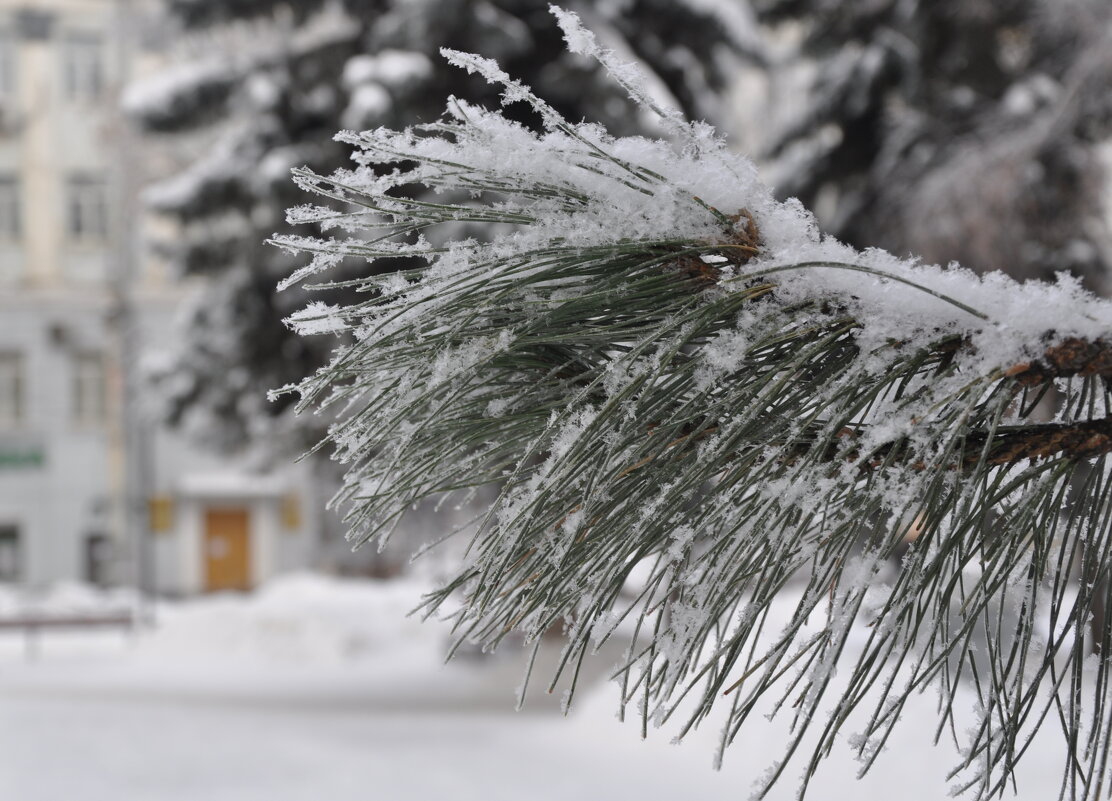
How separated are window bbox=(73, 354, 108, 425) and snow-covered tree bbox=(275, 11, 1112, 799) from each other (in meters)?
25.1

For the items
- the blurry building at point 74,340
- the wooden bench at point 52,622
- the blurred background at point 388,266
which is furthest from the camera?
the blurry building at point 74,340

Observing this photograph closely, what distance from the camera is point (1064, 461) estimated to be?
4.02 feet

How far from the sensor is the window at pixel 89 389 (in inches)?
A: 977

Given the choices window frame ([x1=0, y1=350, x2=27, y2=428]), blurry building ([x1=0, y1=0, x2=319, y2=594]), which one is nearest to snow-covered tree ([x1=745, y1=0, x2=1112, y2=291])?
blurry building ([x1=0, y1=0, x2=319, y2=594])

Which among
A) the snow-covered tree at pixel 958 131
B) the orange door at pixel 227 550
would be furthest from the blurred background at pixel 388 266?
the orange door at pixel 227 550

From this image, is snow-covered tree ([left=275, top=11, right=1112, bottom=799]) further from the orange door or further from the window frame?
the orange door

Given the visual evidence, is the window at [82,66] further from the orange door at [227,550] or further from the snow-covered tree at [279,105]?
the snow-covered tree at [279,105]

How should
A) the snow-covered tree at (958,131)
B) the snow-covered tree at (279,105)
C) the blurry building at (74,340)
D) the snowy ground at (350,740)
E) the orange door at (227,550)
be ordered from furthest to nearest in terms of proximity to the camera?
the orange door at (227,550) < the blurry building at (74,340) < the snow-covered tree at (279,105) < the snow-covered tree at (958,131) < the snowy ground at (350,740)

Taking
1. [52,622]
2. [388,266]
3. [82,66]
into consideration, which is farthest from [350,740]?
[82,66]

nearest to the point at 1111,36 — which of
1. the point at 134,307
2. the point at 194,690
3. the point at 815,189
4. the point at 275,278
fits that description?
the point at 815,189

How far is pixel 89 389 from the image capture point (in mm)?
25047

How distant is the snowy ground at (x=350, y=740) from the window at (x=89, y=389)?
936 cm

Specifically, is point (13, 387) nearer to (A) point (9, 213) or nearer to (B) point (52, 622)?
(A) point (9, 213)

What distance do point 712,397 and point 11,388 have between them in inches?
1008
